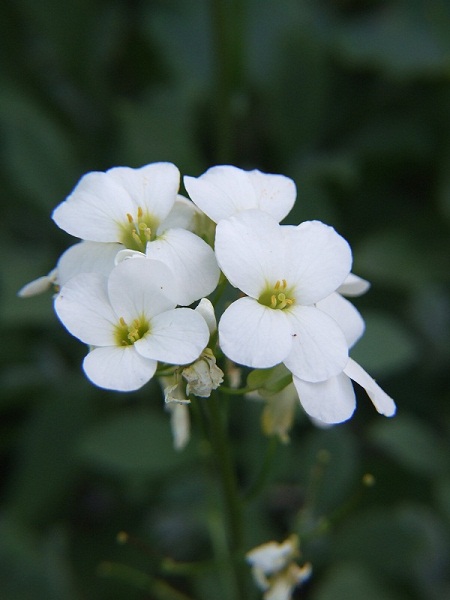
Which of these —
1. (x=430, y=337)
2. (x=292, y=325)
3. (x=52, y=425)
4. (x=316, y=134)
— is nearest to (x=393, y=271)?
(x=430, y=337)

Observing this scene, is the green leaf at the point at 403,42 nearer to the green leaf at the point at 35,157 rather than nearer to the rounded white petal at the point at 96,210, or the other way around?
the green leaf at the point at 35,157

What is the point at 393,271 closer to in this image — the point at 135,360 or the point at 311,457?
the point at 311,457

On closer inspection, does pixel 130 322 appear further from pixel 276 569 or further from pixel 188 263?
pixel 276 569

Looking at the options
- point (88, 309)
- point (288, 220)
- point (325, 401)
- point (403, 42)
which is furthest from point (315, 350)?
point (403, 42)

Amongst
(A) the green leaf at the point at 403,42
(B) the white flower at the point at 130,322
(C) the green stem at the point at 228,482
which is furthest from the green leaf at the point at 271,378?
(A) the green leaf at the point at 403,42

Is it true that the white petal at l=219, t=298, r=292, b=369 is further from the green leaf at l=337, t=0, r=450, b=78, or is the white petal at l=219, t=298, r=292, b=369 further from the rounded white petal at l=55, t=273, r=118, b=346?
the green leaf at l=337, t=0, r=450, b=78
